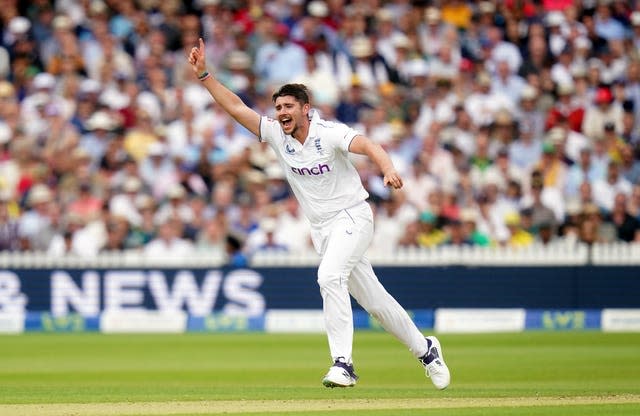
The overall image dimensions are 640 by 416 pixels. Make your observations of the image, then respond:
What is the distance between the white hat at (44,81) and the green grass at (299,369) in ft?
12.0

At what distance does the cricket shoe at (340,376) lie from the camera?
24.3 ft

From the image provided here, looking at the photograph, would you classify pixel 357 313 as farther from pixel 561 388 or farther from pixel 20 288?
pixel 561 388

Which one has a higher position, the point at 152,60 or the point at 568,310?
the point at 152,60

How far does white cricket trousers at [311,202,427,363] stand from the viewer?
7.52 metres

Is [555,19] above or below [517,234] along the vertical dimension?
above

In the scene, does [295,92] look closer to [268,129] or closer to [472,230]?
[268,129]

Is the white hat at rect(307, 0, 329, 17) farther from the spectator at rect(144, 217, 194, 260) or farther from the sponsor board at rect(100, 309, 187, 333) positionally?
the sponsor board at rect(100, 309, 187, 333)

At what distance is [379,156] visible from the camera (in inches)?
286

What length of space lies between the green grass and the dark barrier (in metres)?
0.65

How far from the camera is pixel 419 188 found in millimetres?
15203

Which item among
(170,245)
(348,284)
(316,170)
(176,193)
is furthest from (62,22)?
(348,284)

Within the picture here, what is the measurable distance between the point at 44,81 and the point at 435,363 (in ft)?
32.4

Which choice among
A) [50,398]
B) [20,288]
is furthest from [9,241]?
[50,398]

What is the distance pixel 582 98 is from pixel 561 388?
8.26 metres
